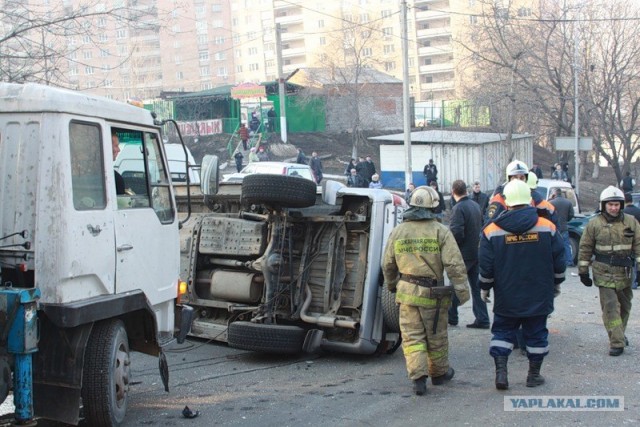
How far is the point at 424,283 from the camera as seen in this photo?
268 inches

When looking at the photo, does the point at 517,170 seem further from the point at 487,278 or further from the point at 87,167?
the point at 87,167

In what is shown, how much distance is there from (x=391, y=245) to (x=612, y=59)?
28953 millimetres

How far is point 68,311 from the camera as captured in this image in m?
5.03

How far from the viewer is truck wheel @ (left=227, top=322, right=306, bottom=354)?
7.86 m

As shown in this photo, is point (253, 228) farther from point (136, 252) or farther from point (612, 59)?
point (612, 59)

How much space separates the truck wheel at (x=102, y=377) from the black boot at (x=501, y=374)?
9.92ft

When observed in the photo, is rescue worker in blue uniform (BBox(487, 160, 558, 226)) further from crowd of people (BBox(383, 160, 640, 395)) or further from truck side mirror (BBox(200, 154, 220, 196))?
truck side mirror (BBox(200, 154, 220, 196))

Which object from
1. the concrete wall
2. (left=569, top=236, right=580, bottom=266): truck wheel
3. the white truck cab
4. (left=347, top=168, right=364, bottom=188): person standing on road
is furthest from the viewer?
the concrete wall

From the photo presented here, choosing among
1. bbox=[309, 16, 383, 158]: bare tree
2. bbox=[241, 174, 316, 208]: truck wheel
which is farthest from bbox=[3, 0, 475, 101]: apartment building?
bbox=[241, 174, 316, 208]: truck wheel

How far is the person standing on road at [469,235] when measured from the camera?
9469 mm

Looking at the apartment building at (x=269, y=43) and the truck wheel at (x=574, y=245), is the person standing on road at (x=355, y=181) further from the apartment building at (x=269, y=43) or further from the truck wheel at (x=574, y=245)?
the apartment building at (x=269, y=43)

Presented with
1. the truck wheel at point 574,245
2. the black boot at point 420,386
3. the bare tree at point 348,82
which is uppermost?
the bare tree at point 348,82

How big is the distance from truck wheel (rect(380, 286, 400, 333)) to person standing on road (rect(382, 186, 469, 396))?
907mm

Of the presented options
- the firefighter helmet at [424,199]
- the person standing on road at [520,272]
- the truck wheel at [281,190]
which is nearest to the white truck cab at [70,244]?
the truck wheel at [281,190]
